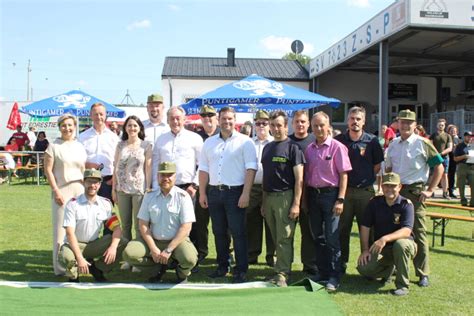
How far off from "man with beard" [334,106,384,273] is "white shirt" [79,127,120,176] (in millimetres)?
2629

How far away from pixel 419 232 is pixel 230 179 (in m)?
2.07

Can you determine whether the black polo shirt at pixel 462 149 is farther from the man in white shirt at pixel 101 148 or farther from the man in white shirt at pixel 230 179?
the man in white shirt at pixel 101 148

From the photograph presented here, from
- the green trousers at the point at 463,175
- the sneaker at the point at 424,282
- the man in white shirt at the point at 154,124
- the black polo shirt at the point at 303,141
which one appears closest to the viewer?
the sneaker at the point at 424,282

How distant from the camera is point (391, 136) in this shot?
12812mm

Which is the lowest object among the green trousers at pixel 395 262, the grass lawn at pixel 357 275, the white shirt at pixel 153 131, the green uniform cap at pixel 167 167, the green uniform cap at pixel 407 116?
the grass lawn at pixel 357 275

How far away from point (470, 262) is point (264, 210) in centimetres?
295

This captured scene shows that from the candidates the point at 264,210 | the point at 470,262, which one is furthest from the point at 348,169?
the point at 470,262

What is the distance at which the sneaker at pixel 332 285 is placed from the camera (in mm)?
5004

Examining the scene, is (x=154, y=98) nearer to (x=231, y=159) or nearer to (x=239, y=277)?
(x=231, y=159)

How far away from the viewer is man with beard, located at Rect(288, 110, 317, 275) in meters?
5.32

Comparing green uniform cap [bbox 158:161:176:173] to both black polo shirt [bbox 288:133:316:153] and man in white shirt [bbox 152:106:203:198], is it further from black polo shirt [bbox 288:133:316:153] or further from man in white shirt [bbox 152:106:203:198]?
black polo shirt [bbox 288:133:316:153]

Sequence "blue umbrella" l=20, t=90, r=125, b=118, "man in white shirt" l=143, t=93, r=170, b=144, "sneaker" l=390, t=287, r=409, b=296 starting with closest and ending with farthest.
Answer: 1. "sneaker" l=390, t=287, r=409, b=296
2. "man in white shirt" l=143, t=93, r=170, b=144
3. "blue umbrella" l=20, t=90, r=125, b=118

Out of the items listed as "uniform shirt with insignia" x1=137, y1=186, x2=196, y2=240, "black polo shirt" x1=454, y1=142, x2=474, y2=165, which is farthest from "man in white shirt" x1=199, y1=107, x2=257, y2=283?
"black polo shirt" x1=454, y1=142, x2=474, y2=165

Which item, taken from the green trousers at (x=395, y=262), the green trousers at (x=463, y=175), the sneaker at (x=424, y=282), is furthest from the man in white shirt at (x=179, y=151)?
the green trousers at (x=463, y=175)
